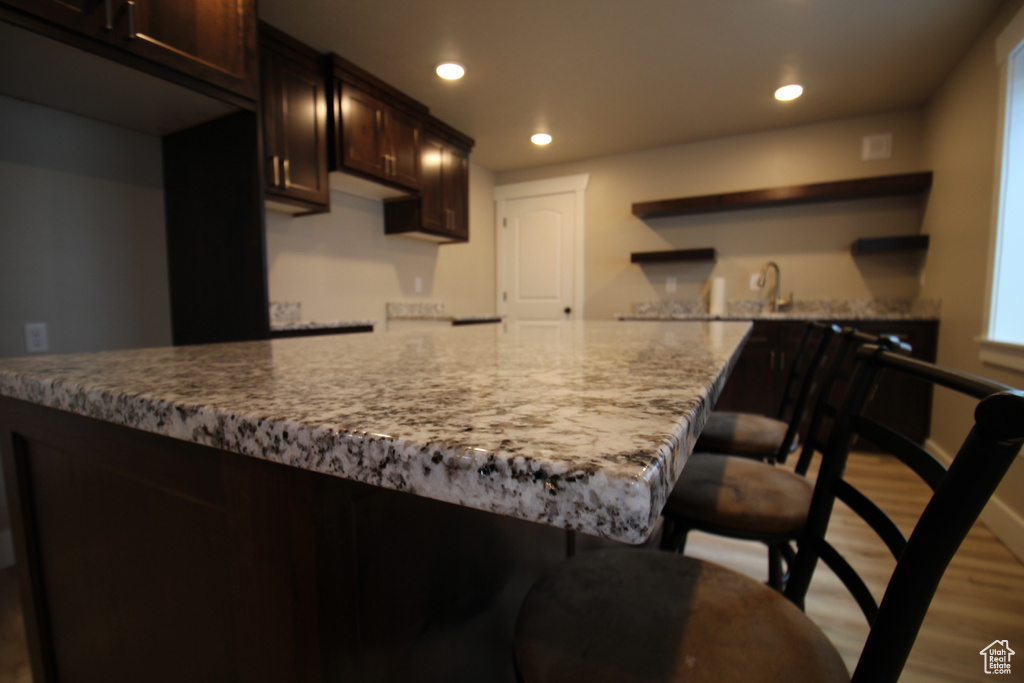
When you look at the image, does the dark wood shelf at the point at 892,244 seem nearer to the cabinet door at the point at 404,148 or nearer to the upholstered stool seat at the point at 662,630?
the cabinet door at the point at 404,148

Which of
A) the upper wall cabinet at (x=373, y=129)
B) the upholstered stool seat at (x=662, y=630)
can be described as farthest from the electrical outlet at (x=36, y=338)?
the upholstered stool seat at (x=662, y=630)

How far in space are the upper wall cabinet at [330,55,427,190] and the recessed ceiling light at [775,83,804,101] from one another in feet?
8.18

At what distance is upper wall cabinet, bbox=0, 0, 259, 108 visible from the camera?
127 cm

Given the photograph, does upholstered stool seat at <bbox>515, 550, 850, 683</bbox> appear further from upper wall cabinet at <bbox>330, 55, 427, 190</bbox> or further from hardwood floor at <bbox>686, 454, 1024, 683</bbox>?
upper wall cabinet at <bbox>330, 55, 427, 190</bbox>

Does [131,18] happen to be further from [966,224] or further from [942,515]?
[966,224]

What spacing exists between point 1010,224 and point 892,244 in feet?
3.91

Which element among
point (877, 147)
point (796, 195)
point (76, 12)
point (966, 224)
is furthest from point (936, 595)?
point (76, 12)

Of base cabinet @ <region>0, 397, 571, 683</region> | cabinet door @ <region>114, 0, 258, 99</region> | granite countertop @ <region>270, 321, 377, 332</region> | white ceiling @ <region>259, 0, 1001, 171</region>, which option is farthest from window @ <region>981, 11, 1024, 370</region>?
cabinet door @ <region>114, 0, 258, 99</region>

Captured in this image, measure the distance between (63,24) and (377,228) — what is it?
2.24 m

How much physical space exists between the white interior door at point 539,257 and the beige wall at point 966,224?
277cm

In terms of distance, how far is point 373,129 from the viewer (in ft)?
9.09

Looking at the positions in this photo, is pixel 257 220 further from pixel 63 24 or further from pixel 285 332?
pixel 63 24

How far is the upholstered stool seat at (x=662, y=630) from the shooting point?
0.49 m

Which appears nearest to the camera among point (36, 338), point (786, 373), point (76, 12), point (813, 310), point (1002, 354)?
point (76, 12)
